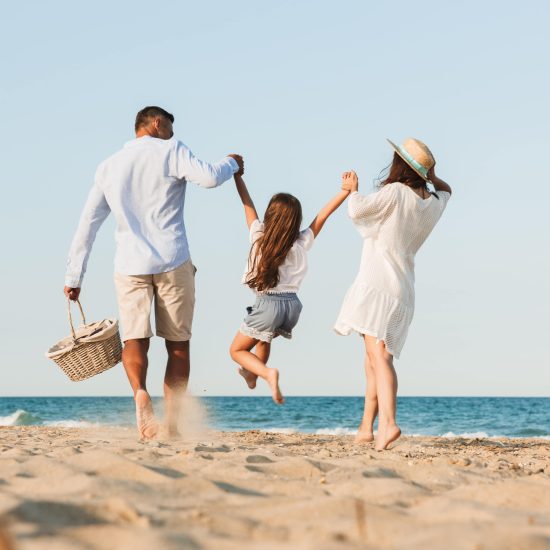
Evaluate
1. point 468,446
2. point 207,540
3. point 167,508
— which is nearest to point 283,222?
point 468,446

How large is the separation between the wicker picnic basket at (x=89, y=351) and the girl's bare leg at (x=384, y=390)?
1769mm

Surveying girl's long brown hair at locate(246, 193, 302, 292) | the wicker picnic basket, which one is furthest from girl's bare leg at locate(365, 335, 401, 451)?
the wicker picnic basket

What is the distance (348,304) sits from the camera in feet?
17.9

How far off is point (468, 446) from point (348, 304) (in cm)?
170

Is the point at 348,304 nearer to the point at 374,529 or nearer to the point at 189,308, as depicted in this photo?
the point at 189,308

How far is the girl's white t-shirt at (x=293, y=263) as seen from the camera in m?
5.71

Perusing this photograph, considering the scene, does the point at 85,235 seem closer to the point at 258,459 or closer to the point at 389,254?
the point at 389,254

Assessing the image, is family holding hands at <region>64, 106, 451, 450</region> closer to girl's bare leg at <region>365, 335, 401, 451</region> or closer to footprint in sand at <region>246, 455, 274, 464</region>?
girl's bare leg at <region>365, 335, 401, 451</region>

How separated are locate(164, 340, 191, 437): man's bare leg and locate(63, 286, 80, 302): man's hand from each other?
0.71m

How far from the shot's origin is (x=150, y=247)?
5402 mm

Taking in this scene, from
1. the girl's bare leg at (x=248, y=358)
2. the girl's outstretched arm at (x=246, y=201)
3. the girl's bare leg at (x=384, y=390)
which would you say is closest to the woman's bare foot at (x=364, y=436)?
the girl's bare leg at (x=384, y=390)

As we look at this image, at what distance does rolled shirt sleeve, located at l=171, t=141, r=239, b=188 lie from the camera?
540 centimetres

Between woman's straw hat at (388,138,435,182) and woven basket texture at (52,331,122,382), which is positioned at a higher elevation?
woman's straw hat at (388,138,435,182)

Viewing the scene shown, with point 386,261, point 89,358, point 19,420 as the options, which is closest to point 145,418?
point 89,358
